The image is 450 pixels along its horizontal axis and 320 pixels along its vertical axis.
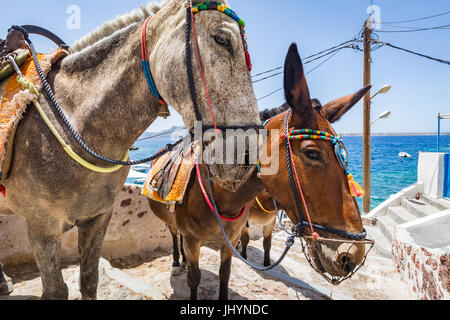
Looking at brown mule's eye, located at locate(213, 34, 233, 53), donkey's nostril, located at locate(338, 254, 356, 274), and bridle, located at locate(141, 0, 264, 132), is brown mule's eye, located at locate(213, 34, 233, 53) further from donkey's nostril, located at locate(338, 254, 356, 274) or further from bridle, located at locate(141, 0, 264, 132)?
donkey's nostril, located at locate(338, 254, 356, 274)

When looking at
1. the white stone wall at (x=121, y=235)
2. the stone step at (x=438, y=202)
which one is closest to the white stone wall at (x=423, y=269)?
the white stone wall at (x=121, y=235)

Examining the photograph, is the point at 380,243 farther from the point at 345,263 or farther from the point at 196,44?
the point at 196,44

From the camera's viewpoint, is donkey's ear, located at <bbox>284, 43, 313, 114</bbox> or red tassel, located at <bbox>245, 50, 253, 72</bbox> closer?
red tassel, located at <bbox>245, 50, 253, 72</bbox>

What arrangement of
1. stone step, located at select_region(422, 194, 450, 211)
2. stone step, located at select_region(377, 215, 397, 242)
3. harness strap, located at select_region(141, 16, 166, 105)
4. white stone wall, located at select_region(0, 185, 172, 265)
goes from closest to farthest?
harness strap, located at select_region(141, 16, 166, 105) → white stone wall, located at select_region(0, 185, 172, 265) → stone step, located at select_region(377, 215, 397, 242) → stone step, located at select_region(422, 194, 450, 211)

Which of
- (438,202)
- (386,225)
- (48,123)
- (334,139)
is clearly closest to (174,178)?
(48,123)

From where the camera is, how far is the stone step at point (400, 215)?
298 inches

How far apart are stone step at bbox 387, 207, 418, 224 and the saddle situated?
7.47 m

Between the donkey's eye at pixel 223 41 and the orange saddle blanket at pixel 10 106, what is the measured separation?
1.22m

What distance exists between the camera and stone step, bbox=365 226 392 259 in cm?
591

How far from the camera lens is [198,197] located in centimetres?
271

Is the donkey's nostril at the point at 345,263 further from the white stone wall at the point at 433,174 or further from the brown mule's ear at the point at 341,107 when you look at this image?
the white stone wall at the point at 433,174

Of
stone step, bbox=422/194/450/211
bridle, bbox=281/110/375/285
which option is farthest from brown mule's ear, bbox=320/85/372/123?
stone step, bbox=422/194/450/211
